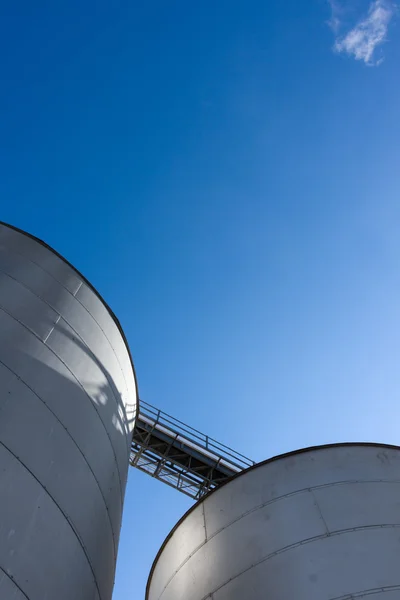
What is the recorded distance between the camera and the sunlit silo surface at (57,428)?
16.6 ft

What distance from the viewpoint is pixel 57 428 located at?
20.8 feet

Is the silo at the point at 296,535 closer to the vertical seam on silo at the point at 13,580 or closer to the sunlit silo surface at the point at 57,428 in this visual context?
the sunlit silo surface at the point at 57,428

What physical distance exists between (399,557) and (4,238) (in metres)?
7.93

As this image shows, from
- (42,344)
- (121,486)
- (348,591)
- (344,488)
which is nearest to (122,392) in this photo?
(121,486)

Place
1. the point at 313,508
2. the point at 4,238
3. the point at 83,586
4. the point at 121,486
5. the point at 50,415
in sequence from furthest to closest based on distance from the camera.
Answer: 1. the point at 4,238
2. the point at 121,486
3. the point at 313,508
4. the point at 50,415
5. the point at 83,586

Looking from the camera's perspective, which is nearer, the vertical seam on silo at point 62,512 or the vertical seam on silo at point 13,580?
the vertical seam on silo at point 13,580

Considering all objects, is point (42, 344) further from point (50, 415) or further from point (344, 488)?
point (344, 488)

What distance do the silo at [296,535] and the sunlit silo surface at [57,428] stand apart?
54.7 inches

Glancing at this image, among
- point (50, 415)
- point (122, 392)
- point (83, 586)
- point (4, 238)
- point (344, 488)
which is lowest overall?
point (83, 586)

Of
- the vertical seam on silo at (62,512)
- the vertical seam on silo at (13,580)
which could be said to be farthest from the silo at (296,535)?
the vertical seam on silo at (13,580)

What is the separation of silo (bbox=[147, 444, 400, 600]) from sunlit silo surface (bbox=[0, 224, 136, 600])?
1390 millimetres

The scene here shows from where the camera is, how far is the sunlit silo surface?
5.06 meters

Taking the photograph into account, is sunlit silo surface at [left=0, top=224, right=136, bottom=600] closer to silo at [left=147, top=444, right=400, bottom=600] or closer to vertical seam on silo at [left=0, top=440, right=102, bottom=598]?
vertical seam on silo at [left=0, top=440, right=102, bottom=598]

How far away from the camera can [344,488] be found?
7.61 m
